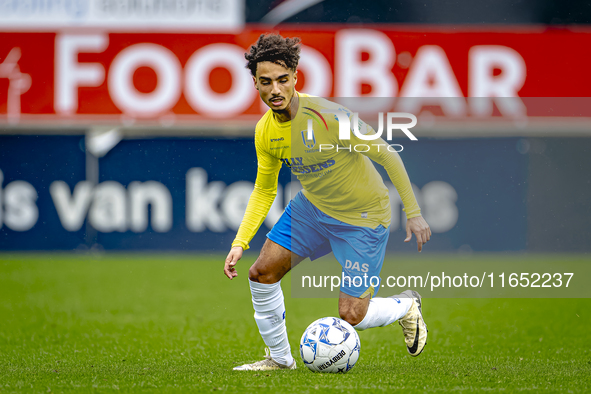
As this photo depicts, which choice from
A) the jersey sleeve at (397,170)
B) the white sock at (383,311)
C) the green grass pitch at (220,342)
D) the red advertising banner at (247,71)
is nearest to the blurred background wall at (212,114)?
the red advertising banner at (247,71)

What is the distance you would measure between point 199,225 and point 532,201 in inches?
244

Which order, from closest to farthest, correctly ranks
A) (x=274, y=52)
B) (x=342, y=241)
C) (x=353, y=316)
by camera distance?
(x=274, y=52)
(x=353, y=316)
(x=342, y=241)

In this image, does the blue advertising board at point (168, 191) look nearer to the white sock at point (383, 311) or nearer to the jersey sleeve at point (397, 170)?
the white sock at point (383, 311)

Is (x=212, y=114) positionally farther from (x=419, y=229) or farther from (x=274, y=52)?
(x=419, y=229)

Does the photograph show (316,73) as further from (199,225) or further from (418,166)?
(199,225)

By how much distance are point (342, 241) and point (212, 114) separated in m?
9.06

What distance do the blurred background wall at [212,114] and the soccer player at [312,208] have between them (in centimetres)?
822

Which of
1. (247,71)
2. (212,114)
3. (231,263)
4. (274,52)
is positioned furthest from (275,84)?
(212,114)

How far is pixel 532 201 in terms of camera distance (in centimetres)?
1330

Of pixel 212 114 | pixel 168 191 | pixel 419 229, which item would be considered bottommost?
pixel 168 191

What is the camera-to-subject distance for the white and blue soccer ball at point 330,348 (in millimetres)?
4102

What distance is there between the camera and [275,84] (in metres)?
4.09

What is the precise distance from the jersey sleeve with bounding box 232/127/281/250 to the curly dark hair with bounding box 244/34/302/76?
499mm

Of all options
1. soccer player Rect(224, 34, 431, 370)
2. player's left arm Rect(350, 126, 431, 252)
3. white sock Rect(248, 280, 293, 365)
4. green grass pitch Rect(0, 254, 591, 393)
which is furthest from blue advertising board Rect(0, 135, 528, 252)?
player's left arm Rect(350, 126, 431, 252)
